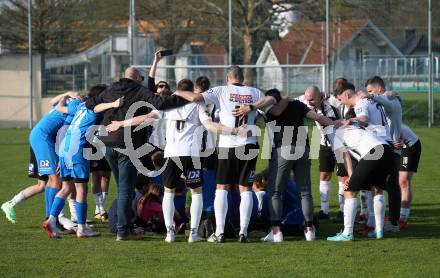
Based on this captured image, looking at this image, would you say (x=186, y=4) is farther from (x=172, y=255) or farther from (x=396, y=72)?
(x=172, y=255)

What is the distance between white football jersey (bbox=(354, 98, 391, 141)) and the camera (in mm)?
10367

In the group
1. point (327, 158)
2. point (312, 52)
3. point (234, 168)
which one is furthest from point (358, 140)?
point (312, 52)

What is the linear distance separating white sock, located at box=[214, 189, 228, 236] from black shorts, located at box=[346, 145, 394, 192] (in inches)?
60.9

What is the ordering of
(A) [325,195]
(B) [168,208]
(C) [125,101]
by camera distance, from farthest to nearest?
Result: (A) [325,195], (C) [125,101], (B) [168,208]

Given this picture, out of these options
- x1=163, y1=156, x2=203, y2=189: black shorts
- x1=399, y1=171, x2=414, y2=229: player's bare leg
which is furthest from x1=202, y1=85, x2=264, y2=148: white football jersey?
x1=399, y1=171, x2=414, y2=229: player's bare leg

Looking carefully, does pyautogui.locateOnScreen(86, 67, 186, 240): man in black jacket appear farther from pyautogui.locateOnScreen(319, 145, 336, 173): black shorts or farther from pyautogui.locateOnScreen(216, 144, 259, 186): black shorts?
pyautogui.locateOnScreen(319, 145, 336, 173): black shorts

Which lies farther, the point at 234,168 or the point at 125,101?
the point at 125,101

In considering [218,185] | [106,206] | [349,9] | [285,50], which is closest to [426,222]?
[218,185]

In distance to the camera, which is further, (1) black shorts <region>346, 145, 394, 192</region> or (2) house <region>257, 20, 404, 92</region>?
(2) house <region>257, 20, 404, 92</region>

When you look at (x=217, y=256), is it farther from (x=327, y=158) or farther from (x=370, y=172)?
(x=327, y=158)

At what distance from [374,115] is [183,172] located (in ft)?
8.20

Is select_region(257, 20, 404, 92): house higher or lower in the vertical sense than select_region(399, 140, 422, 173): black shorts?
higher

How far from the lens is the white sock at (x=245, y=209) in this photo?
34.0 feet

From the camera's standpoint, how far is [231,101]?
33.9ft
